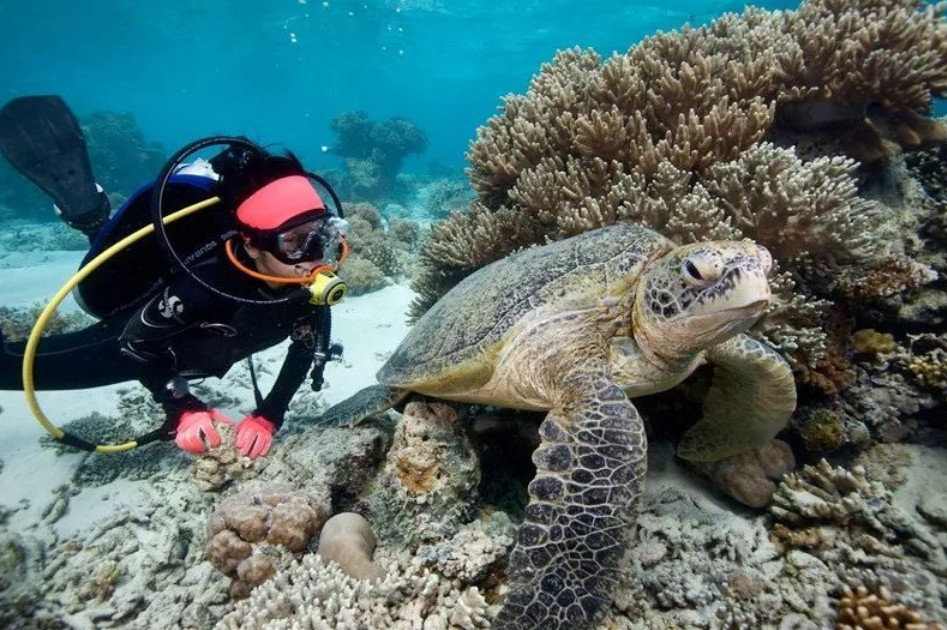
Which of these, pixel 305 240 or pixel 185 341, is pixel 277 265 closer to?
pixel 305 240

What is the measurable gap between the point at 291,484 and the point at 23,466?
3.17 meters

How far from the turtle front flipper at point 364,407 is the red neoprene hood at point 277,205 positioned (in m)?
1.46

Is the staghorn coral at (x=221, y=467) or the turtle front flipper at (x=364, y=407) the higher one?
the turtle front flipper at (x=364, y=407)

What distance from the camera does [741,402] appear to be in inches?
110

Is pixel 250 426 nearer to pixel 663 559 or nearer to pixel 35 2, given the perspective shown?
pixel 663 559

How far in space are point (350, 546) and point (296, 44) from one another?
221 feet

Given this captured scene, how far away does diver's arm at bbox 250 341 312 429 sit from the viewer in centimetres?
406

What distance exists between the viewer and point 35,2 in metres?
36.5

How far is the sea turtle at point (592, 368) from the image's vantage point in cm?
200

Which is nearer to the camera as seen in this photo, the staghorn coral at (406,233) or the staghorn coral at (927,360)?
the staghorn coral at (927,360)

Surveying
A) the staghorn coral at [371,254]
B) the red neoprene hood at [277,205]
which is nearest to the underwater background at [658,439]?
the red neoprene hood at [277,205]

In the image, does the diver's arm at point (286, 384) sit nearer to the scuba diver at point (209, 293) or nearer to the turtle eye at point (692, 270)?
the scuba diver at point (209, 293)

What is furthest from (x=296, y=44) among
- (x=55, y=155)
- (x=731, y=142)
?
(x=731, y=142)

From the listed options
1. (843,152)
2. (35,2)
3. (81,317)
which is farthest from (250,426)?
(35,2)
